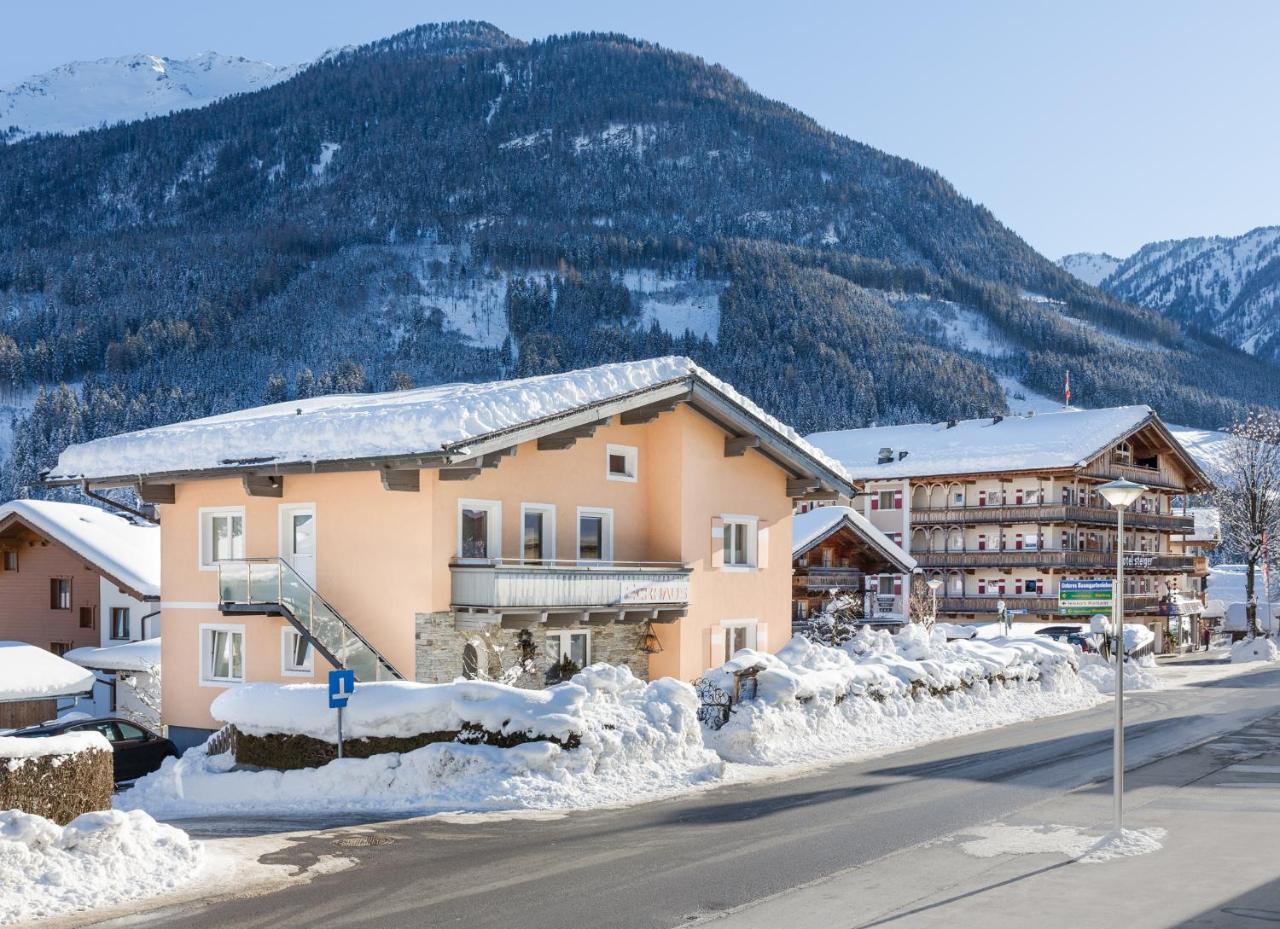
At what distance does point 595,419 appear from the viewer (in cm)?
3112

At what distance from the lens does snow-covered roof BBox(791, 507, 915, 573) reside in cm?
5431

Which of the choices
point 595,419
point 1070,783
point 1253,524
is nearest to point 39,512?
point 595,419

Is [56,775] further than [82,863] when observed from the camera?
Yes

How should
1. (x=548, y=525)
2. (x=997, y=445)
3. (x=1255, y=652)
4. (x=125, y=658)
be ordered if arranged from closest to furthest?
(x=548, y=525) < (x=125, y=658) < (x=1255, y=652) < (x=997, y=445)

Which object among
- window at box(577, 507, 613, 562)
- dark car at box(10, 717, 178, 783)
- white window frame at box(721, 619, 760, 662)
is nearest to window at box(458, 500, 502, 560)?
window at box(577, 507, 613, 562)

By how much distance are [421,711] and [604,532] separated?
1202 centimetres

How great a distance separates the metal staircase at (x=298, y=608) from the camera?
92.3ft

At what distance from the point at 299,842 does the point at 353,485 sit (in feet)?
43.2

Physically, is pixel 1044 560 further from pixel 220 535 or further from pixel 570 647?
pixel 220 535

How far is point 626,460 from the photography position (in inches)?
1363

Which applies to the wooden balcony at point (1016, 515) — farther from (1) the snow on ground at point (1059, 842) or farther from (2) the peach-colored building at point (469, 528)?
(1) the snow on ground at point (1059, 842)

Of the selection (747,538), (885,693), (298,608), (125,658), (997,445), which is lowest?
(125,658)

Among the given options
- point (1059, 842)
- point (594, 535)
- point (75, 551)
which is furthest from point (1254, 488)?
point (1059, 842)

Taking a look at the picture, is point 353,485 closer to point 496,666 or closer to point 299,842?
point 496,666
